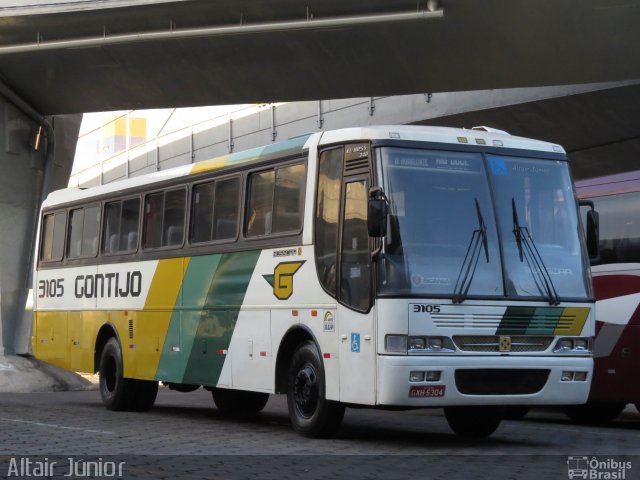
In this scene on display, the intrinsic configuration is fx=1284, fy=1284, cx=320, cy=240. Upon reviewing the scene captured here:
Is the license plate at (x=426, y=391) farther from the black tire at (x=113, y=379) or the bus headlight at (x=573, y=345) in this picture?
the black tire at (x=113, y=379)

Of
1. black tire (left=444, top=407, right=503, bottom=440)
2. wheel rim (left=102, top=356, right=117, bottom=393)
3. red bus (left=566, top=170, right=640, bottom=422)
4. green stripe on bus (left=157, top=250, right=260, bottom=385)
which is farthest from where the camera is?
wheel rim (left=102, top=356, right=117, bottom=393)

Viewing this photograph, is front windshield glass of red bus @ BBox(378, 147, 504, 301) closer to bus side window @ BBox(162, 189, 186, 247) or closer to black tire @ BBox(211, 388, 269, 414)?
bus side window @ BBox(162, 189, 186, 247)

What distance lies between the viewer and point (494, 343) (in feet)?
40.0

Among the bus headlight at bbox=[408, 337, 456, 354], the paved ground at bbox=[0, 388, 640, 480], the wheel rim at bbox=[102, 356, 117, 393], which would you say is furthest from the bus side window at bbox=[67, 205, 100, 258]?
the bus headlight at bbox=[408, 337, 456, 354]

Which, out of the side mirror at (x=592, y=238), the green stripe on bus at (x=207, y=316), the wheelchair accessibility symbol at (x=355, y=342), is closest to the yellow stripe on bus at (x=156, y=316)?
the green stripe on bus at (x=207, y=316)

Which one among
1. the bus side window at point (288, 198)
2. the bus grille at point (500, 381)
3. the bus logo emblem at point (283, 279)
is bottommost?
the bus grille at point (500, 381)

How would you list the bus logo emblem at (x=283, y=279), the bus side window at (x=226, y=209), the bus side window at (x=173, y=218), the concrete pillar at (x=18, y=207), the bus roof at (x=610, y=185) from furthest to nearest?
the concrete pillar at (x=18, y=207)
the bus roof at (x=610, y=185)
the bus side window at (x=173, y=218)
the bus side window at (x=226, y=209)
the bus logo emblem at (x=283, y=279)

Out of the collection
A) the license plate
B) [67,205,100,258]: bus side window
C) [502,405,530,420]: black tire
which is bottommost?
[502,405,530,420]: black tire

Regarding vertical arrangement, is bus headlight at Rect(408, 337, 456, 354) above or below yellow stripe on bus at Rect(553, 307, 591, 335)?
below

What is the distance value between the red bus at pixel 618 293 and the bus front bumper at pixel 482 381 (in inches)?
149

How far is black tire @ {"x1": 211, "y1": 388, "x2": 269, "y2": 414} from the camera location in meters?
17.7

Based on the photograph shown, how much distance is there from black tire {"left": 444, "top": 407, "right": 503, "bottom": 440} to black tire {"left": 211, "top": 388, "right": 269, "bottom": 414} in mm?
4170

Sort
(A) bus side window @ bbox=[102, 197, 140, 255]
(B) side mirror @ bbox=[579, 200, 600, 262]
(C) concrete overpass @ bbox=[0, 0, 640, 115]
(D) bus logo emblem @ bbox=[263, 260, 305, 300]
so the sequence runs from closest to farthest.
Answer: (B) side mirror @ bbox=[579, 200, 600, 262] < (D) bus logo emblem @ bbox=[263, 260, 305, 300] < (A) bus side window @ bbox=[102, 197, 140, 255] < (C) concrete overpass @ bbox=[0, 0, 640, 115]

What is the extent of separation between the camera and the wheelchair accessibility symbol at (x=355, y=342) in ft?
40.0
